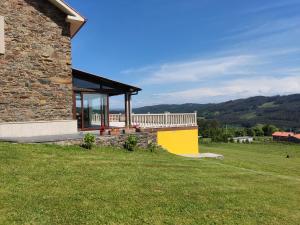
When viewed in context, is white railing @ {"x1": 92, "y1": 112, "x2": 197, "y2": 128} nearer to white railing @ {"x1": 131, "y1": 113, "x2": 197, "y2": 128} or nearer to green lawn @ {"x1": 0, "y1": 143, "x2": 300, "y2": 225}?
white railing @ {"x1": 131, "y1": 113, "x2": 197, "y2": 128}

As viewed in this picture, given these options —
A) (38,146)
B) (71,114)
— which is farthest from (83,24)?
(38,146)

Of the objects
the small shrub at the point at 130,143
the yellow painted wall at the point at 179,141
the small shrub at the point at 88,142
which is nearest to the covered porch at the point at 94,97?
the yellow painted wall at the point at 179,141

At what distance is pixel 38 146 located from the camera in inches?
552

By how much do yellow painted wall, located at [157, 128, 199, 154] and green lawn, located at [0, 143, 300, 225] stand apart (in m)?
8.32

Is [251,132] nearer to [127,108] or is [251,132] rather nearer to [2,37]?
[127,108]

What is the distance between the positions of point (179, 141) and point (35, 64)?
11.2 metres

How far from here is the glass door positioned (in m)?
21.1

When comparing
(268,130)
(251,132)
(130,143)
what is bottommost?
(251,132)

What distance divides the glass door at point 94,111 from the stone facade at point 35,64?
2576mm

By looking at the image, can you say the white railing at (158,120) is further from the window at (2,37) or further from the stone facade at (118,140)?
the window at (2,37)

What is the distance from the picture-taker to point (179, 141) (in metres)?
23.8

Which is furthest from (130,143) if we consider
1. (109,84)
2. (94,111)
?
(109,84)

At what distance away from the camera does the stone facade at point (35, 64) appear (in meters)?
16.7

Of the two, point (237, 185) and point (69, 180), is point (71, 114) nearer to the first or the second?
point (69, 180)
